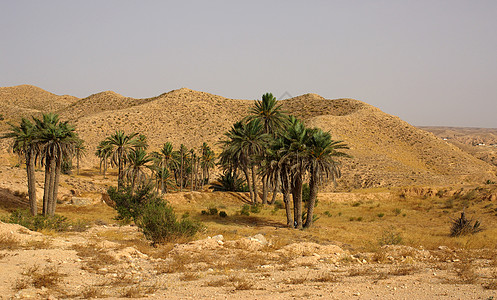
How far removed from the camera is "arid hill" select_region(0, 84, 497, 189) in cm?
6475

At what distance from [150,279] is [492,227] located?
26794mm

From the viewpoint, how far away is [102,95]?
421 feet

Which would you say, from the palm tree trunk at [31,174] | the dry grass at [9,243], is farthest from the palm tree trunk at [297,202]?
the palm tree trunk at [31,174]

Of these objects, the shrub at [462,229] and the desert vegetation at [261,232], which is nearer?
the desert vegetation at [261,232]

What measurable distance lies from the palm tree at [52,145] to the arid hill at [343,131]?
43.1m

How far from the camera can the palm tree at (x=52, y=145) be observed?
27250 mm

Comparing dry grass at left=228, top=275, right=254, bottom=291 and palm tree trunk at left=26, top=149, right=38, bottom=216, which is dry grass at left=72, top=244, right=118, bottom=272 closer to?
dry grass at left=228, top=275, right=254, bottom=291

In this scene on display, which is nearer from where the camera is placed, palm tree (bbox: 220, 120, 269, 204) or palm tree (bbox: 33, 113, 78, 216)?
palm tree (bbox: 33, 113, 78, 216)

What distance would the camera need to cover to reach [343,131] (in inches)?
3226

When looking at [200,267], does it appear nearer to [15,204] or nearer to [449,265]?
[449,265]

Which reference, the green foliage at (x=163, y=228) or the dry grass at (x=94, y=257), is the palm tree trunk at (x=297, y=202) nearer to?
the green foliage at (x=163, y=228)

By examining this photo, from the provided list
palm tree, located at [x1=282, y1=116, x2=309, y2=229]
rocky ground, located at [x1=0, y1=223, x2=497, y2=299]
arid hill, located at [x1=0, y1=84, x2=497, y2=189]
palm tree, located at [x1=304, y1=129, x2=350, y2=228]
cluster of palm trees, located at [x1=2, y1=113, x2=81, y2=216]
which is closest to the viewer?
rocky ground, located at [x1=0, y1=223, x2=497, y2=299]

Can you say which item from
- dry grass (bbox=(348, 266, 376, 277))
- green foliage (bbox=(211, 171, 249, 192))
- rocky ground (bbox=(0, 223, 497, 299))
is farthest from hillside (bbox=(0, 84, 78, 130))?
dry grass (bbox=(348, 266, 376, 277))

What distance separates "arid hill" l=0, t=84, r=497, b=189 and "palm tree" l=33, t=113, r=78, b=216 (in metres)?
43.1
